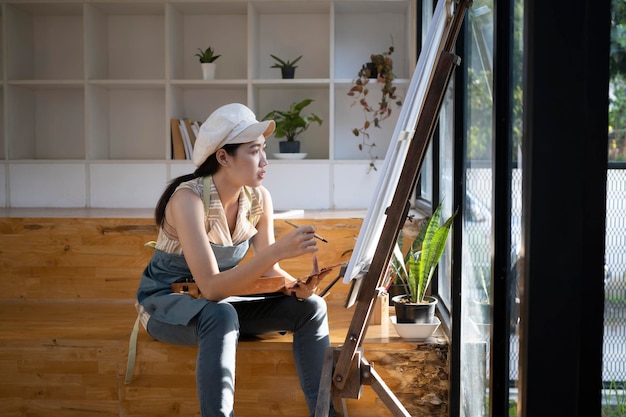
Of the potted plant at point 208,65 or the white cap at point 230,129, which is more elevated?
the potted plant at point 208,65

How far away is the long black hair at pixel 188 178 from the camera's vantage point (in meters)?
2.82

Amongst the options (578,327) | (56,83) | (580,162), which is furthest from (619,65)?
(56,83)

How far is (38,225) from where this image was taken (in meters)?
3.89

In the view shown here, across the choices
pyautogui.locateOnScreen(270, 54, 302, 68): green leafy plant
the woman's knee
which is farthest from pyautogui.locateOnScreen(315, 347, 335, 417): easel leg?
pyautogui.locateOnScreen(270, 54, 302, 68): green leafy plant

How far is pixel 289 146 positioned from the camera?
4832 mm

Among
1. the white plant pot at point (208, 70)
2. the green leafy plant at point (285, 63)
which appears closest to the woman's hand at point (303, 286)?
the green leafy plant at point (285, 63)

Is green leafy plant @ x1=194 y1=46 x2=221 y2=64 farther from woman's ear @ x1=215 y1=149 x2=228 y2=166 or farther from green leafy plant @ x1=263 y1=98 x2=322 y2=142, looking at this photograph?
woman's ear @ x1=215 y1=149 x2=228 y2=166

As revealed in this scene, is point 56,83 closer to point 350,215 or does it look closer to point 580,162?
point 350,215

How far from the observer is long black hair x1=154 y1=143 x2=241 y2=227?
9.26ft

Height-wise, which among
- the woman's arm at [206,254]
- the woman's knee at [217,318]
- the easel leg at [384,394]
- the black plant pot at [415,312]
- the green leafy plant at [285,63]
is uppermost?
the green leafy plant at [285,63]

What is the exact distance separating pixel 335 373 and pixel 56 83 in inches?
127

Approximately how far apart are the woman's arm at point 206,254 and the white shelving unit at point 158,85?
203 centimetres

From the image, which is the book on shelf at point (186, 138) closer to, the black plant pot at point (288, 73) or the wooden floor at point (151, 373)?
the black plant pot at point (288, 73)

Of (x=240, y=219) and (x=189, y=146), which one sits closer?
(x=240, y=219)
